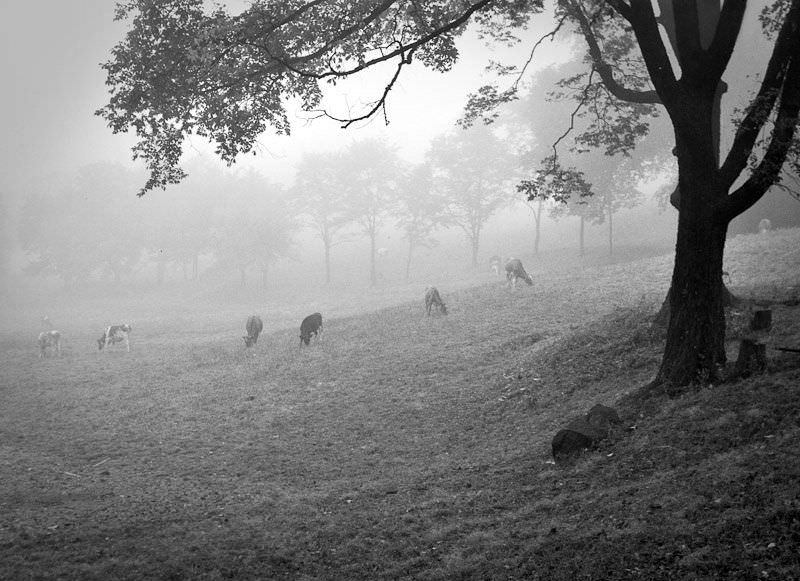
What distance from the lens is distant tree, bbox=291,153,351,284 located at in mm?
54906

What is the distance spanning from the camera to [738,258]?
22.7 m

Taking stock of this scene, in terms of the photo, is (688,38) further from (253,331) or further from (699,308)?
(253,331)

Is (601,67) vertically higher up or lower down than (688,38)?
higher up

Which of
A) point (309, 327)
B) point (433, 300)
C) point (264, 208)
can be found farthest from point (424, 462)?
point (264, 208)

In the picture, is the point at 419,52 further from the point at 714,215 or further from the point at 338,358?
the point at 338,358

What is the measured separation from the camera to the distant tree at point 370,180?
5422 cm

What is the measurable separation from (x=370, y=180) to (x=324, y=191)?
4.79 metres

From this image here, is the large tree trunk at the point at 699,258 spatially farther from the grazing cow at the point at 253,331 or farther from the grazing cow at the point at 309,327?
the grazing cow at the point at 253,331

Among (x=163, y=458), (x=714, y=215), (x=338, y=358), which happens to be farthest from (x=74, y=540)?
(x=338, y=358)

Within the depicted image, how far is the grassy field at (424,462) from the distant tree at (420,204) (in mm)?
31575

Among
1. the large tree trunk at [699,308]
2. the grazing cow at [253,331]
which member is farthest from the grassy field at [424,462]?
the grazing cow at [253,331]

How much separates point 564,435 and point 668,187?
36.5m

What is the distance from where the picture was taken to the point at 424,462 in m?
10.2

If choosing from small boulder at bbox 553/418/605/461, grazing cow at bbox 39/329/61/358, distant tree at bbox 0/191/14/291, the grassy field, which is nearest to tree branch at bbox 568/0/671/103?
the grassy field
